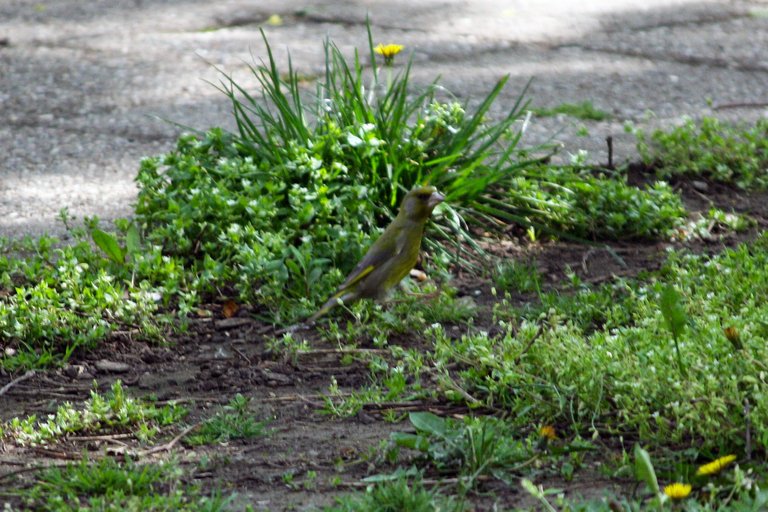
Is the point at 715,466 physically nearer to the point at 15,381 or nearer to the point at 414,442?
the point at 414,442

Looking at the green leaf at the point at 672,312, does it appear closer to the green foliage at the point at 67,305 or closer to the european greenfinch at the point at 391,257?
the european greenfinch at the point at 391,257

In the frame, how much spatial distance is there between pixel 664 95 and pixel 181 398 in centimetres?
452

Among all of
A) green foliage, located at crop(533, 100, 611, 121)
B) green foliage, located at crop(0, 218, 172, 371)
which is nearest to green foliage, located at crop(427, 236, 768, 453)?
green foliage, located at crop(0, 218, 172, 371)

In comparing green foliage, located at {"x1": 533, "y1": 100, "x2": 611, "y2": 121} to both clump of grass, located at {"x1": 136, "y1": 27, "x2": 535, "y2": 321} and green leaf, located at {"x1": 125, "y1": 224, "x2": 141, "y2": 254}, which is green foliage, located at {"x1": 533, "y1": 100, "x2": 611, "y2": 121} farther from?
green leaf, located at {"x1": 125, "y1": 224, "x2": 141, "y2": 254}

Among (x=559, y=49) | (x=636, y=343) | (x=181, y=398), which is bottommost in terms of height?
(x=181, y=398)

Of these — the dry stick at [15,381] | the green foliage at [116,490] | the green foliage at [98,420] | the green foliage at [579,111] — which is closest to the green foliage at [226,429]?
the green foliage at [98,420]

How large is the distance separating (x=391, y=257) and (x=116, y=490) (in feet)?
5.42

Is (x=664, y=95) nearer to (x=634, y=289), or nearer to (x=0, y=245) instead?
(x=634, y=289)

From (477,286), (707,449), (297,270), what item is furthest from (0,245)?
(707,449)

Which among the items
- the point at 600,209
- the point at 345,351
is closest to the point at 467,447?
the point at 345,351

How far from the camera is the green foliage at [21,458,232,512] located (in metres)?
→ 2.87

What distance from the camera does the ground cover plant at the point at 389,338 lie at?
3.02m

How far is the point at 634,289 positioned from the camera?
14.4ft

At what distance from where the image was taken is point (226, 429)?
11.2 feet
